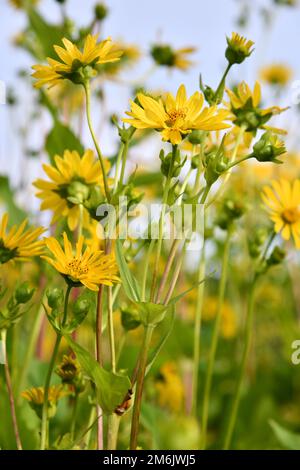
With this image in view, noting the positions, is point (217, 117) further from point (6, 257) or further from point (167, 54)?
point (167, 54)

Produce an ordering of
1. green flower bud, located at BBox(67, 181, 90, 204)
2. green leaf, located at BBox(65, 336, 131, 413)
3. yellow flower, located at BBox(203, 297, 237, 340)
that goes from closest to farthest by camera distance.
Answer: green leaf, located at BBox(65, 336, 131, 413)
green flower bud, located at BBox(67, 181, 90, 204)
yellow flower, located at BBox(203, 297, 237, 340)

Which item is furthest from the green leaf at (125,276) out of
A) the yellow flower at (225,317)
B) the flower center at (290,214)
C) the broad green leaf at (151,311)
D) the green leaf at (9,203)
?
the yellow flower at (225,317)

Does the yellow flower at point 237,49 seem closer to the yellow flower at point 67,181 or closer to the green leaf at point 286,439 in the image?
the yellow flower at point 67,181

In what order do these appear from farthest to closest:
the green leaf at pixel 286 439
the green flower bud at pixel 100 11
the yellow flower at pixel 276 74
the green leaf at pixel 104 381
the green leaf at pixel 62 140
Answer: the yellow flower at pixel 276 74 → the green flower bud at pixel 100 11 → the green leaf at pixel 62 140 → the green leaf at pixel 286 439 → the green leaf at pixel 104 381

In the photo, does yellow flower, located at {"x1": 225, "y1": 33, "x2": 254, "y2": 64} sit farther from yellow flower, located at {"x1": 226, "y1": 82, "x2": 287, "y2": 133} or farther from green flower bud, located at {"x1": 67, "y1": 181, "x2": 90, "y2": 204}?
green flower bud, located at {"x1": 67, "y1": 181, "x2": 90, "y2": 204}

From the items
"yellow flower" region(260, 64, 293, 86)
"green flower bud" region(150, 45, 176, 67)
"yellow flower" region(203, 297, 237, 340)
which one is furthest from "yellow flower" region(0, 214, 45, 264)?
"yellow flower" region(260, 64, 293, 86)

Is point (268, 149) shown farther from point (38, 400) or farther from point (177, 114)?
point (38, 400)
